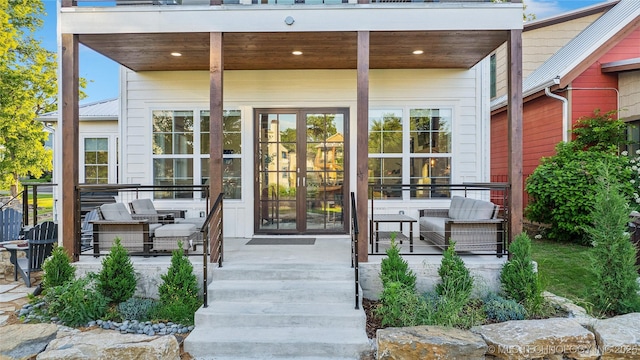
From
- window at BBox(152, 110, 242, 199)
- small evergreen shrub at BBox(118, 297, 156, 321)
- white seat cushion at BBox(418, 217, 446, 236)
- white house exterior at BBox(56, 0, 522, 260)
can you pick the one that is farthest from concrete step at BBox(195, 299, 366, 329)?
window at BBox(152, 110, 242, 199)

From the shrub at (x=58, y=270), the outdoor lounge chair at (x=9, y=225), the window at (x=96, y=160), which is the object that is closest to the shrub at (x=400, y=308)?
the shrub at (x=58, y=270)

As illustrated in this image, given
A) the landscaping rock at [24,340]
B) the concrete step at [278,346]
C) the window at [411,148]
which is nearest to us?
the landscaping rock at [24,340]

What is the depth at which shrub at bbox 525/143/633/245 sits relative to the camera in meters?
6.83

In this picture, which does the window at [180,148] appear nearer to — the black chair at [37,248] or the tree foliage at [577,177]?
Answer: the black chair at [37,248]

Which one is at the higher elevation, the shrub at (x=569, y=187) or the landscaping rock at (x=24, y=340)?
the shrub at (x=569, y=187)

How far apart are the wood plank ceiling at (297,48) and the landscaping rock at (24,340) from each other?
3.60 m

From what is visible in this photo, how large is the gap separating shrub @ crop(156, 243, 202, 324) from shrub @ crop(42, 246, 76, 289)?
125 cm

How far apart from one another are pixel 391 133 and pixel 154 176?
442cm

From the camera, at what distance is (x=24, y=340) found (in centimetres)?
333

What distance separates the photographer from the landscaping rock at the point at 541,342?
323cm

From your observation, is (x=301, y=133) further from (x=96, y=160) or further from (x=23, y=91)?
(x=23, y=91)

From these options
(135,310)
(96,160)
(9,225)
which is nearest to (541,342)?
(135,310)

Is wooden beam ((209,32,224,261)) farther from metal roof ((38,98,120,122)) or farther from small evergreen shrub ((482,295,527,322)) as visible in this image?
metal roof ((38,98,120,122))

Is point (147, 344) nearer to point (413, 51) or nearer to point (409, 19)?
point (409, 19)
